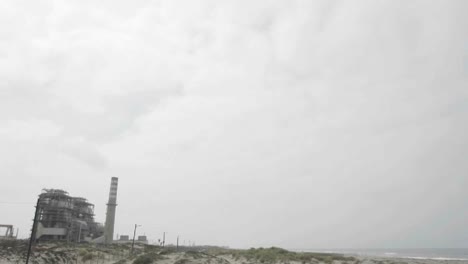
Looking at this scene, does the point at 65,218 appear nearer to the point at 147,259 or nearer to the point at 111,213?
the point at 111,213

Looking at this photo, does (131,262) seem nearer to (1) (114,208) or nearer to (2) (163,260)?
(2) (163,260)

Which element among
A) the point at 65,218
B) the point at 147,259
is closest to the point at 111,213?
the point at 65,218

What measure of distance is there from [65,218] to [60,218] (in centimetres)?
142

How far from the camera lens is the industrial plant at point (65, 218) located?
104m

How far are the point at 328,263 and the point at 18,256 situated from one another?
45.6 meters

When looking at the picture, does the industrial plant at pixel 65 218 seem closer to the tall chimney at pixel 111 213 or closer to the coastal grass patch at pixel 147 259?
the tall chimney at pixel 111 213

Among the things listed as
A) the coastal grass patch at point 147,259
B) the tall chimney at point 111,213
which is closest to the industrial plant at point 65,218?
the tall chimney at point 111,213

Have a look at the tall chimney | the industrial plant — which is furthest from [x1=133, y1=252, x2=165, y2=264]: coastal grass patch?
the tall chimney

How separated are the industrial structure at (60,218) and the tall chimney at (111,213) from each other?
7.25 m

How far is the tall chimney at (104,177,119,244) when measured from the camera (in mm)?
115500

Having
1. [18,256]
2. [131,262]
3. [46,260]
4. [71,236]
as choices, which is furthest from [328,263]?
[71,236]

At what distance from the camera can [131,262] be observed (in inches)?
1794

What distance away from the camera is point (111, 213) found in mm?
121000

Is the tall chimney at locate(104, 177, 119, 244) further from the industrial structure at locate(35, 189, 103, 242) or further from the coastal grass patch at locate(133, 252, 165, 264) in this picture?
the coastal grass patch at locate(133, 252, 165, 264)
